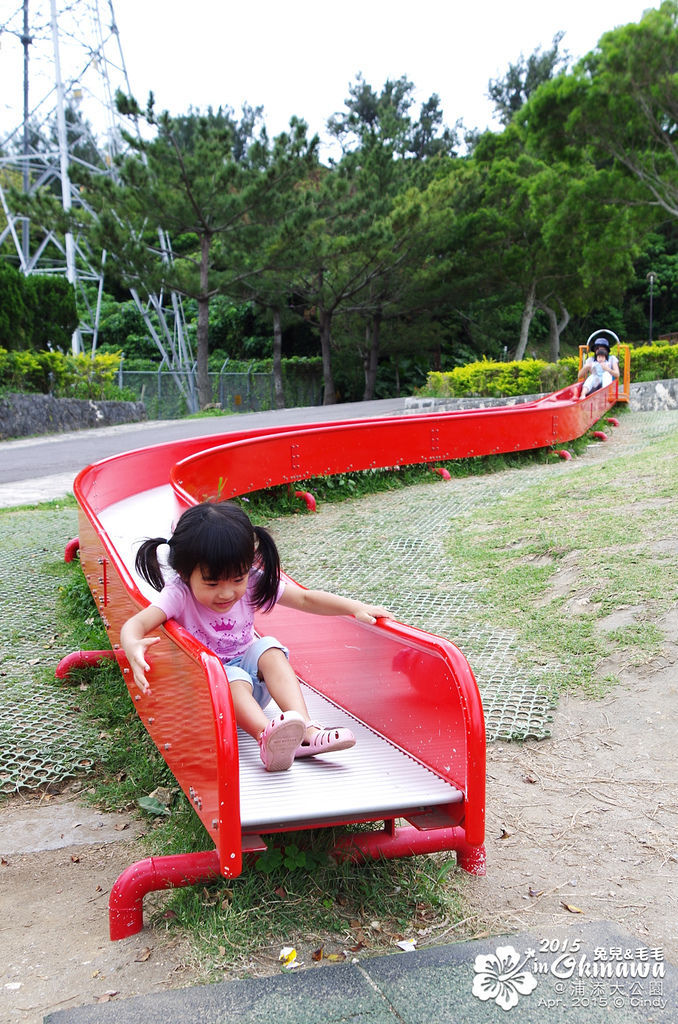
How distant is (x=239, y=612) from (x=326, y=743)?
0.56 meters

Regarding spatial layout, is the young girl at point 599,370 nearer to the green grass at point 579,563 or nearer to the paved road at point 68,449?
the paved road at point 68,449

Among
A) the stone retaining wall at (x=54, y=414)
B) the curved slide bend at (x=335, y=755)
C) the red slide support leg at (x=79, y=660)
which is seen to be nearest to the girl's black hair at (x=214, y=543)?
the curved slide bend at (x=335, y=755)

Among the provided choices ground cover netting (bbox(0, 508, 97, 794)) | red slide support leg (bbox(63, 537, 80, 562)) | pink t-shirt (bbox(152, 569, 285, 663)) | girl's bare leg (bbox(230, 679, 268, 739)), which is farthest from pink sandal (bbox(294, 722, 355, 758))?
red slide support leg (bbox(63, 537, 80, 562))

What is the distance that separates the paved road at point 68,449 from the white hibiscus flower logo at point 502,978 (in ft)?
24.1

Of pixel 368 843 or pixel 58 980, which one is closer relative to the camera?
pixel 58 980

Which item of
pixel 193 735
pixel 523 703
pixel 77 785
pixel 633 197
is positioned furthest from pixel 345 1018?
pixel 633 197

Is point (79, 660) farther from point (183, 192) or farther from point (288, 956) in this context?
point (183, 192)

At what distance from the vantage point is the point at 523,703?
390 cm

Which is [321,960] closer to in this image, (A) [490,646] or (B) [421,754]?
(B) [421,754]

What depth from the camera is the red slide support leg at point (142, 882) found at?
2.28m

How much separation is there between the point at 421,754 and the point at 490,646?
187 cm

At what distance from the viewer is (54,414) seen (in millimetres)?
17094

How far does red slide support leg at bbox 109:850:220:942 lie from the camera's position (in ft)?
7.48

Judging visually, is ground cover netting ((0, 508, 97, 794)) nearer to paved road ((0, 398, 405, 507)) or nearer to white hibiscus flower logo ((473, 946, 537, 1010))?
white hibiscus flower logo ((473, 946, 537, 1010))
